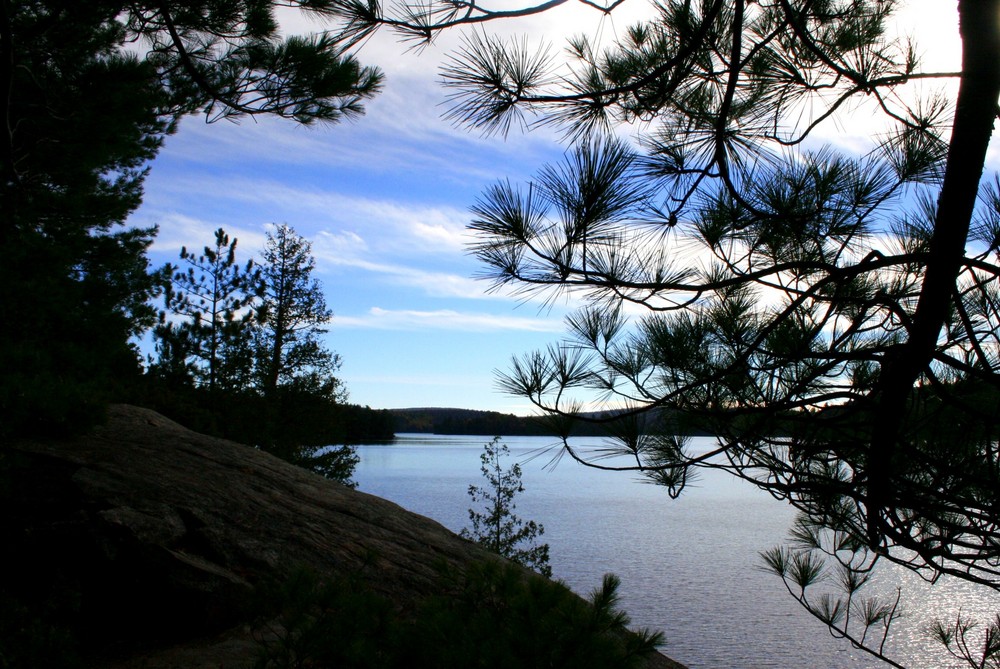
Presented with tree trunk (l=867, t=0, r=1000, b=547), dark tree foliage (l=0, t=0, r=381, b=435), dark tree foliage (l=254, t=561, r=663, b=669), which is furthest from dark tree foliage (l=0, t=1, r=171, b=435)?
tree trunk (l=867, t=0, r=1000, b=547)

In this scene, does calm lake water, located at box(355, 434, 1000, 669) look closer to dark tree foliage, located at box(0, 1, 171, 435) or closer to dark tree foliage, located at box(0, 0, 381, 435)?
dark tree foliage, located at box(0, 0, 381, 435)

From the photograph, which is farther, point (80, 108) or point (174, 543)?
point (80, 108)

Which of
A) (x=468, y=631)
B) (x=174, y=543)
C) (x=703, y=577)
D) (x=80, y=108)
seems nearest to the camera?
(x=468, y=631)

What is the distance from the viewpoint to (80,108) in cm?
538

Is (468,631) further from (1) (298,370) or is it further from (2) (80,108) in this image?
(1) (298,370)

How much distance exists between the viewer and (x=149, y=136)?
9.12 meters

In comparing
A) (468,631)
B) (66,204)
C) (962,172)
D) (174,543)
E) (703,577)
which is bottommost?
(703,577)

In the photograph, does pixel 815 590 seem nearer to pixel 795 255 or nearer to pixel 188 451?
pixel 188 451

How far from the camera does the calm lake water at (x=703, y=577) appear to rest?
8.96 metres

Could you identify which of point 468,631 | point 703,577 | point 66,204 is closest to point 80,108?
point 66,204

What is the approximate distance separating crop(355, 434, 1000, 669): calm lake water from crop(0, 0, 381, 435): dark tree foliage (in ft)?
8.39

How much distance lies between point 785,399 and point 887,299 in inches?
14.7

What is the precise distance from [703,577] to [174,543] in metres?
10.6

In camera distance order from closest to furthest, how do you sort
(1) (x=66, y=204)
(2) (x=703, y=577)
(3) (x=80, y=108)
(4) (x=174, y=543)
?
1. (4) (x=174, y=543)
2. (3) (x=80, y=108)
3. (1) (x=66, y=204)
4. (2) (x=703, y=577)
